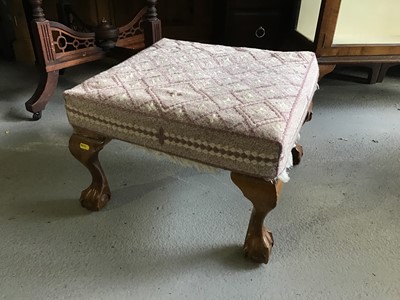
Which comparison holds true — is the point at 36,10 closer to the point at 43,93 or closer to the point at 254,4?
the point at 43,93

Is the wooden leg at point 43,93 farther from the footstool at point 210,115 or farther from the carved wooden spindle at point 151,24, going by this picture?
the footstool at point 210,115

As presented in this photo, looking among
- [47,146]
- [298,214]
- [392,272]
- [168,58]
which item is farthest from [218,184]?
[47,146]

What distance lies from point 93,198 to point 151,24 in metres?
0.83

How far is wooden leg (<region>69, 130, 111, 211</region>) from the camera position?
859mm

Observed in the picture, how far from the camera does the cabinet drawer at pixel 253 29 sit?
168 cm

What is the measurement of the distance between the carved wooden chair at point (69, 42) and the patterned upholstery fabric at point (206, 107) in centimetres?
56

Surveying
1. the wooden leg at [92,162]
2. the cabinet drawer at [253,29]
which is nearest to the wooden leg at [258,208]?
the wooden leg at [92,162]

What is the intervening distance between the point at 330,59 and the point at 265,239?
0.89 metres

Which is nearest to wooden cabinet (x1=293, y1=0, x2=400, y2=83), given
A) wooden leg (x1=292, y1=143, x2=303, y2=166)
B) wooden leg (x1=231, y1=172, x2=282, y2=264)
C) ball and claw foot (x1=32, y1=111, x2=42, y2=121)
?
wooden leg (x1=292, y1=143, x2=303, y2=166)

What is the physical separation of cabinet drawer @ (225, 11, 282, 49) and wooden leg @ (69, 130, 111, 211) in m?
1.06

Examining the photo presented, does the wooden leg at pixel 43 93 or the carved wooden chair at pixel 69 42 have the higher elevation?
the carved wooden chair at pixel 69 42

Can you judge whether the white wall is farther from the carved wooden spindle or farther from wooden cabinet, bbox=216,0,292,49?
the carved wooden spindle

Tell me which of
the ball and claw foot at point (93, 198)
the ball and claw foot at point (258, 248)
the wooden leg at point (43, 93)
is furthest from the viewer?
the wooden leg at point (43, 93)

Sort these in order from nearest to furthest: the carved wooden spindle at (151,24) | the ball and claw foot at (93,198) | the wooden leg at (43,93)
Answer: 1. the ball and claw foot at (93,198)
2. the wooden leg at (43,93)
3. the carved wooden spindle at (151,24)
